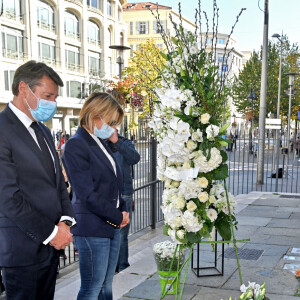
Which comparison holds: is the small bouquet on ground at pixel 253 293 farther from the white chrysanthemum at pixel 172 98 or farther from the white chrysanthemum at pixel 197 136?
the white chrysanthemum at pixel 172 98

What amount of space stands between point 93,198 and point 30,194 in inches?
19.2

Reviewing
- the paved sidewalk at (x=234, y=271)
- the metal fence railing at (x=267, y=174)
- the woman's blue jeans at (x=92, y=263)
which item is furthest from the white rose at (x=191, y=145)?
the metal fence railing at (x=267, y=174)

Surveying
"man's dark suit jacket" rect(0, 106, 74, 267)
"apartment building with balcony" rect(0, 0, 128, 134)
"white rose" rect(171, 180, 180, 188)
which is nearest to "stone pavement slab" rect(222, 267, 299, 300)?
"white rose" rect(171, 180, 180, 188)

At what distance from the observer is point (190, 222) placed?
296 cm

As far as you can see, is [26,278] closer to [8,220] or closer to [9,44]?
[8,220]

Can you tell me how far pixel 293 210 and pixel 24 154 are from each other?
6.90 m

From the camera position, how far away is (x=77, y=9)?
41.2m

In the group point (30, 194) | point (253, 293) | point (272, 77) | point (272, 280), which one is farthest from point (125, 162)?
point (272, 77)

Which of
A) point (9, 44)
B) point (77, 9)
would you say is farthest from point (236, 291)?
point (77, 9)

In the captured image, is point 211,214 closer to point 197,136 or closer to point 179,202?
point 179,202

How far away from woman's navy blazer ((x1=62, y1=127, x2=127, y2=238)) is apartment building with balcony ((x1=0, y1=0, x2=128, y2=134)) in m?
30.1

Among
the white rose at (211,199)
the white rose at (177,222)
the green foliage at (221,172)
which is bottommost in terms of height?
the white rose at (177,222)

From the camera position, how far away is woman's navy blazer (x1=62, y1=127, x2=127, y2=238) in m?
2.75

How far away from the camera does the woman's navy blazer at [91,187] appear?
2.75m
